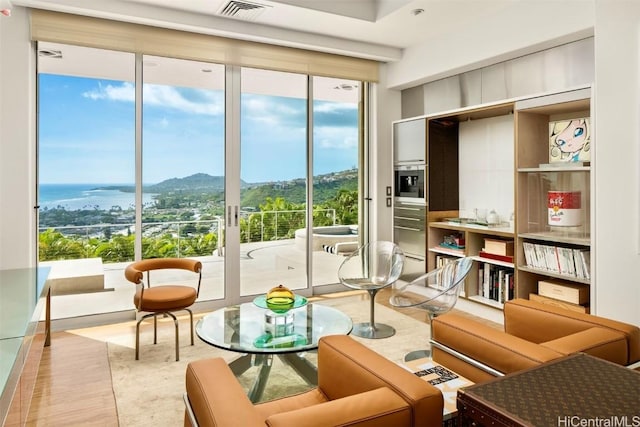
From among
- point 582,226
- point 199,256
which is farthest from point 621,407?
point 199,256

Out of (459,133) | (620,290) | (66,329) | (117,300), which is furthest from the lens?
(459,133)

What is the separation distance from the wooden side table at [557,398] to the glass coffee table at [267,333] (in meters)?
1.33

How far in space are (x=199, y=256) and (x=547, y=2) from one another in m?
3.88

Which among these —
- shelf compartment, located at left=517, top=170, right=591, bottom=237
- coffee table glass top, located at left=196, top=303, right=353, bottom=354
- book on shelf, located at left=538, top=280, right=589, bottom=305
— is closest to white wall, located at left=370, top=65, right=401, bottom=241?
shelf compartment, located at left=517, top=170, right=591, bottom=237

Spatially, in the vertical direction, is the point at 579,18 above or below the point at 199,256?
above

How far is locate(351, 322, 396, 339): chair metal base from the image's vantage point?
3719mm

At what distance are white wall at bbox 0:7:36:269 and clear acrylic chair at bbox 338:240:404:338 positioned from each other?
271 cm

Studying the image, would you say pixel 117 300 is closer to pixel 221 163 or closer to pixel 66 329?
pixel 66 329

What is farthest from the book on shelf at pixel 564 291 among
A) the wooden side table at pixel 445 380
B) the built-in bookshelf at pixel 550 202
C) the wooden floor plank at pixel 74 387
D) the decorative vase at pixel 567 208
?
the wooden floor plank at pixel 74 387

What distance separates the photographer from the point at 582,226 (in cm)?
369

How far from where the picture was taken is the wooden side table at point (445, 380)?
1684 millimetres

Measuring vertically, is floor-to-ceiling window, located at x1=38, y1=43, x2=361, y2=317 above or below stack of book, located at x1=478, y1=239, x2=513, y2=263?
above

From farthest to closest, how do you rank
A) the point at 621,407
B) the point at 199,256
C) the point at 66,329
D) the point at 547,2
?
the point at 199,256, the point at 66,329, the point at 547,2, the point at 621,407

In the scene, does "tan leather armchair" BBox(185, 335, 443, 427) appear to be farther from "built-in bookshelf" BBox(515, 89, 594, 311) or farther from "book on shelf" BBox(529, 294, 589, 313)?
"built-in bookshelf" BBox(515, 89, 594, 311)
